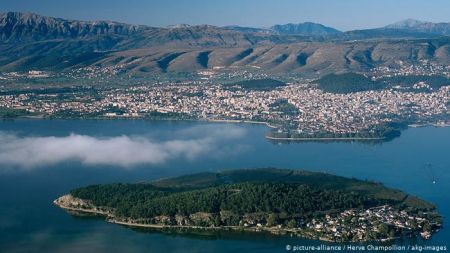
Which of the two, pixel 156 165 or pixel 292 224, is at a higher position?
pixel 156 165

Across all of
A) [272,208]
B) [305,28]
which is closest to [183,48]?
[272,208]

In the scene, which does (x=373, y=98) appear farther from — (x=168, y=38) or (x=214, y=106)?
(x=168, y=38)

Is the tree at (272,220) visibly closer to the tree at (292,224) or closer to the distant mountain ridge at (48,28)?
the tree at (292,224)

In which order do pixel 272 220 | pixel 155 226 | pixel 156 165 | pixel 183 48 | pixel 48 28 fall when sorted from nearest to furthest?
1. pixel 272 220
2. pixel 155 226
3. pixel 156 165
4. pixel 183 48
5. pixel 48 28

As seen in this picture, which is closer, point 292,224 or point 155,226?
point 292,224

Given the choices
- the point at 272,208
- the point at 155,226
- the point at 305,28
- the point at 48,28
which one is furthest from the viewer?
the point at 305,28

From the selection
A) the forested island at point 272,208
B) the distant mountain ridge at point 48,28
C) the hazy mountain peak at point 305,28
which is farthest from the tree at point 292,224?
the hazy mountain peak at point 305,28

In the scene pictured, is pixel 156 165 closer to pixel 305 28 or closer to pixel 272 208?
pixel 272 208
